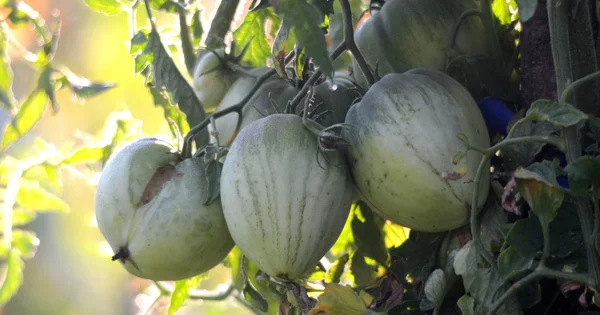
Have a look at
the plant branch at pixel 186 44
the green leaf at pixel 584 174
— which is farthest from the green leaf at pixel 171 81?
the green leaf at pixel 584 174

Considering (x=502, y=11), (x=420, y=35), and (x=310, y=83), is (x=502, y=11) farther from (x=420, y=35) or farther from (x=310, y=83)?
(x=310, y=83)

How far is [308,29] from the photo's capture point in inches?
17.0

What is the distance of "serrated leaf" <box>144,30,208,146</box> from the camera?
619 millimetres

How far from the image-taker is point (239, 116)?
62 cm

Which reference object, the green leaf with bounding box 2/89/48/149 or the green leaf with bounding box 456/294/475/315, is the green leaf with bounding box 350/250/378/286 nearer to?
the green leaf with bounding box 456/294/475/315

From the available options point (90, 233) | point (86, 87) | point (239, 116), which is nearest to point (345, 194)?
point (239, 116)

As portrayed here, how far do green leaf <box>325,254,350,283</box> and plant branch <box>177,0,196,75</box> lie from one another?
25cm

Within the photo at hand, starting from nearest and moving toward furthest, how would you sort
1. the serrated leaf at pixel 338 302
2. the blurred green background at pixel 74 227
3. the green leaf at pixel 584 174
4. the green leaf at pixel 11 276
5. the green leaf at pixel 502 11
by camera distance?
the green leaf at pixel 584 174 → the serrated leaf at pixel 338 302 → the green leaf at pixel 502 11 → the green leaf at pixel 11 276 → the blurred green background at pixel 74 227

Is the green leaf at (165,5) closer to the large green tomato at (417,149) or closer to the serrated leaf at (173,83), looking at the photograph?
the serrated leaf at (173,83)

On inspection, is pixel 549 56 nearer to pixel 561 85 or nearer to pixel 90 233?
pixel 561 85

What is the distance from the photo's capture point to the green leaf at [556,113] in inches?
16.4

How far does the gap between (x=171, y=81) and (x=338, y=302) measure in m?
0.24

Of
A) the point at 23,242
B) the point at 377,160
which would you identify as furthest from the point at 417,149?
the point at 23,242

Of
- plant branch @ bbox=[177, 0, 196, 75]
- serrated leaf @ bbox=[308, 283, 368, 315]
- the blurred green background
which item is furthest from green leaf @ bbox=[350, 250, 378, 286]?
the blurred green background
